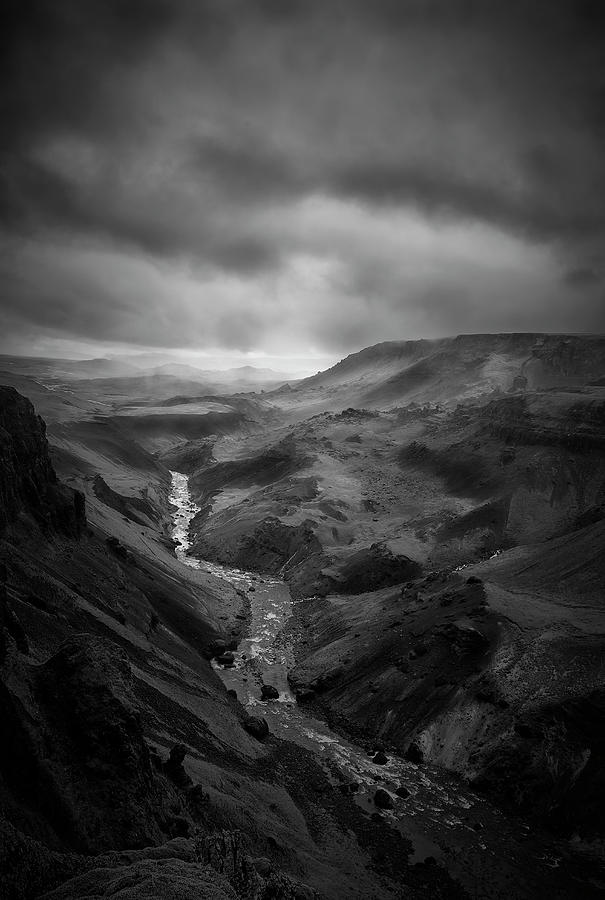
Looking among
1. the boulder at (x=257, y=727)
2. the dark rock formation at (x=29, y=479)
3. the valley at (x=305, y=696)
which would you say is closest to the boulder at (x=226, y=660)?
the valley at (x=305, y=696)

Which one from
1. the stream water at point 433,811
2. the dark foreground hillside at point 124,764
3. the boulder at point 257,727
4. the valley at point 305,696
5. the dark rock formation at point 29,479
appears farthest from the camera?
the dark rock formation at point 29,479

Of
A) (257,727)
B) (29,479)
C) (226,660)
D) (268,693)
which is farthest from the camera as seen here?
(226,660)

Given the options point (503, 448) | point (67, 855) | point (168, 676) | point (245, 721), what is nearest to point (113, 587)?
point (168, 676)

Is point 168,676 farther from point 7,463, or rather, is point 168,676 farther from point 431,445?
point 431,445

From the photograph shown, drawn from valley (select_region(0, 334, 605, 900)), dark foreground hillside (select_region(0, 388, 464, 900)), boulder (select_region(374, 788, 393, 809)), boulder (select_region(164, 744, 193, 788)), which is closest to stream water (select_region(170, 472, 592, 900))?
valley (select_region(0, 334, 605, 900))

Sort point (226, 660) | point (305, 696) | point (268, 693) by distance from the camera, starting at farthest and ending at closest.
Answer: point (226, 660)
point (305, 696)
point (268, 693)

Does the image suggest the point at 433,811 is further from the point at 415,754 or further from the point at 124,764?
the point at 124,764

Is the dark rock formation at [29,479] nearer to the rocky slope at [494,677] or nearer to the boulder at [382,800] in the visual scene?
the rocky slope at [494,677]

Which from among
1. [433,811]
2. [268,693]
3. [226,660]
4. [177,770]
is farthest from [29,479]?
[433,811]
